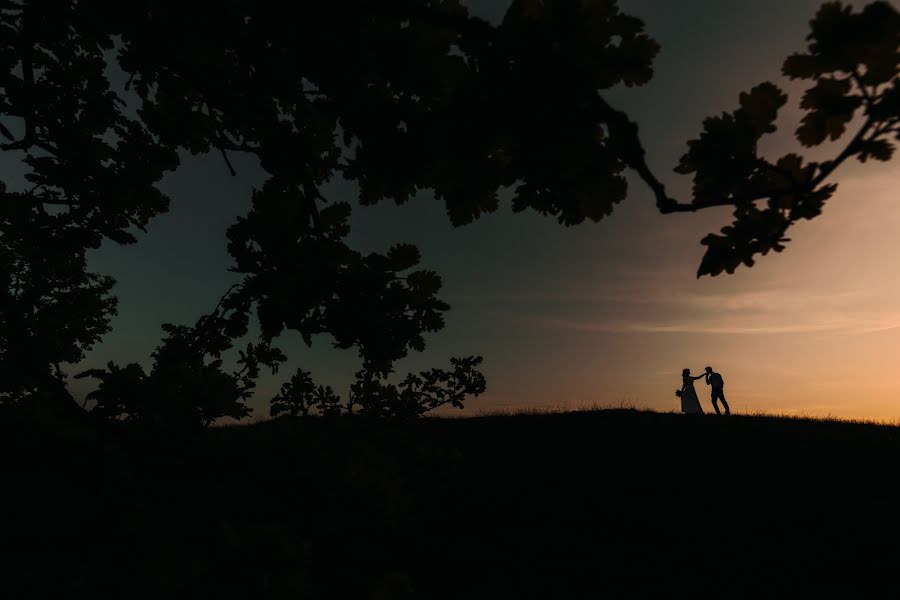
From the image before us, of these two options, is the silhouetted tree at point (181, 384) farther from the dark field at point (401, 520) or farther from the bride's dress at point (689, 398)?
A: the bride's dress at point (689, 398)

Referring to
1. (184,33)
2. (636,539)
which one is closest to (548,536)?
(636,539)

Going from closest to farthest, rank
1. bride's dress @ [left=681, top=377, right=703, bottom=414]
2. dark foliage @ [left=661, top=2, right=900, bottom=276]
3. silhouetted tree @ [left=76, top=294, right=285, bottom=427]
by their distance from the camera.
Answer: dark foliage @ [left=661, top=2, right=900, bottom=276], silhouetted tree @ [left=76, top=294, right=285, bottom=427], bride's dress @ [left=681, top=377, right=703, bottom=414]

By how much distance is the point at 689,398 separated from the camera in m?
17.4

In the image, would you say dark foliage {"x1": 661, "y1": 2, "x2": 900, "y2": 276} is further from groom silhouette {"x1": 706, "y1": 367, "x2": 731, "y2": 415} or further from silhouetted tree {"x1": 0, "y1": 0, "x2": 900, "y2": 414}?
groom silhouette {"x1": 706, "y1": 367, "x2": 731, "y2": 415}

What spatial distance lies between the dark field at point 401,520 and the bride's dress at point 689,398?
10.8m

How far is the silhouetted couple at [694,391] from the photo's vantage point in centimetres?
1734

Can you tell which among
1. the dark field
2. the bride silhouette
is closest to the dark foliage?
the dark field

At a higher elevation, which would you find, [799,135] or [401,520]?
[799,135]

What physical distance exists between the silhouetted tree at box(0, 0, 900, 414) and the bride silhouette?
15892 mm

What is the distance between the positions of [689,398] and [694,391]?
0.31m

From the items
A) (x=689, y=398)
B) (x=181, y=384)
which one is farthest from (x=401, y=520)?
(x=689, y=398)

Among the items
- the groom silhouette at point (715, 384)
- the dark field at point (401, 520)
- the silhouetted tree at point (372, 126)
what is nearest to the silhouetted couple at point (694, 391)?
the groom silhouette at point (715, 384)

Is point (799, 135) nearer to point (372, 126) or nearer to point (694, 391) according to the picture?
point (372, 126)

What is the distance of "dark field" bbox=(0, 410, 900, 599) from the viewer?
2.37m
